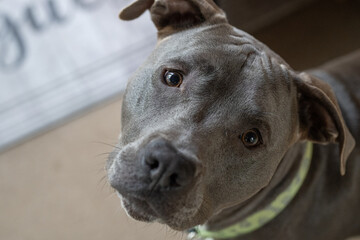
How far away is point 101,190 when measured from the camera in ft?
Result: 9.20

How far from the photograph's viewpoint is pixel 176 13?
74.9 inches

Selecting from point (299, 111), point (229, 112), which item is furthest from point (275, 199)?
point (229, 112)

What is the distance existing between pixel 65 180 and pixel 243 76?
1661 mm

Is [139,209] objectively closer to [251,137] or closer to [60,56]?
[251,137]

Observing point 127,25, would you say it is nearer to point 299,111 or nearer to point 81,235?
point 81,235

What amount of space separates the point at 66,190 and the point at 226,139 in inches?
62.5

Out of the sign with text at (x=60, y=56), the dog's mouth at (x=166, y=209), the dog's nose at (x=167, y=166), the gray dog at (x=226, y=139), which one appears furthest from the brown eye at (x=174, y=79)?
the sign with text at (x=60, y=56)

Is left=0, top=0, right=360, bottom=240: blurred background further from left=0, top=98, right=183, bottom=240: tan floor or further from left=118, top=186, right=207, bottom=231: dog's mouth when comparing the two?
left=118, top=186, right=207, bottom=231: dog's mouth

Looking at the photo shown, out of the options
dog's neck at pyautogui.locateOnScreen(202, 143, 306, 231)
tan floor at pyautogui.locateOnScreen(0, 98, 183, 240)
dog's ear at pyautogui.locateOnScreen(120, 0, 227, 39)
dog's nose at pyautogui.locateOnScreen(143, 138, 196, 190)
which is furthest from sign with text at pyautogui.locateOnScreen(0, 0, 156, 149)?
dog's nose at pyautogui.locateOnScreen(143, 138, 196, 190)

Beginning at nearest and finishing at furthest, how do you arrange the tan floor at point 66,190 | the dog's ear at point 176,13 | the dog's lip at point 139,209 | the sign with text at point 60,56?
the dog's lip at point 139,209 < the dog's ear at point 176,13 < the tan floor at point 66,190 < the sign with text at point 60,56

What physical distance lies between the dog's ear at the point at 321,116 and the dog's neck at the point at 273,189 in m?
0.09

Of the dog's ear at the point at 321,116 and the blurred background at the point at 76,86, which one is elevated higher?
the dog's ear at the point at 321,116

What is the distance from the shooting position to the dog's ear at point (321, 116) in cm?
172

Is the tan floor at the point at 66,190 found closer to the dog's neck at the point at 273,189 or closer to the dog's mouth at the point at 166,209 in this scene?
Result: the dog's neck at the point at 273,189
